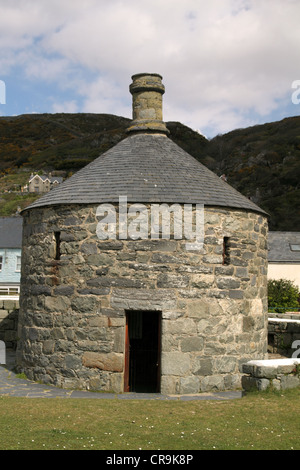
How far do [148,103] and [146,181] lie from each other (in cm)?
316

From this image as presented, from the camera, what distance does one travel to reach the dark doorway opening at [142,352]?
10172 millimetres

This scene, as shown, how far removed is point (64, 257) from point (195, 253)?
8.17 ft

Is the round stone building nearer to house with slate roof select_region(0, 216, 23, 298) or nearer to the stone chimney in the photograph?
the stone chimney

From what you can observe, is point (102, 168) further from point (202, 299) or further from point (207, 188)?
point (202, 299)

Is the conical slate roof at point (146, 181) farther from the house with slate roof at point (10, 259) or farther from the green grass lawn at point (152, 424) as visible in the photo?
the house with slate roof at point (10, 259)

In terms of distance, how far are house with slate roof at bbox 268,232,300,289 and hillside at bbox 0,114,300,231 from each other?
817 cm

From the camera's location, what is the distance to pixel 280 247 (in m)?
30.1

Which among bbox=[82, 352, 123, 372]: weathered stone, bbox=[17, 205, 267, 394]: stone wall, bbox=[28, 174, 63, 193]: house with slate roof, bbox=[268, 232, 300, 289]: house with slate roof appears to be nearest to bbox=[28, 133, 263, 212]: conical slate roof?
bbox=[17, 205, 267, 394]: stone wall

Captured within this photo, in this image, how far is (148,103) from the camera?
1194cm

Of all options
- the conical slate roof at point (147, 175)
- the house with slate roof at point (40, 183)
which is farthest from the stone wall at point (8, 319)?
the house with slate roof at point (40, 183)

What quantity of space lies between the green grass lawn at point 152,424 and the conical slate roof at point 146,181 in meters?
3.64

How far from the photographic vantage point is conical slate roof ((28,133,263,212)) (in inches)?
365

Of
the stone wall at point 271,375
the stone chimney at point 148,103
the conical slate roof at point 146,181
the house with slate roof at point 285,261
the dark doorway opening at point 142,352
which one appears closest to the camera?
the stone wall at point 271,375

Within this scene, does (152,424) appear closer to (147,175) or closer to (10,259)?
(147,175)
